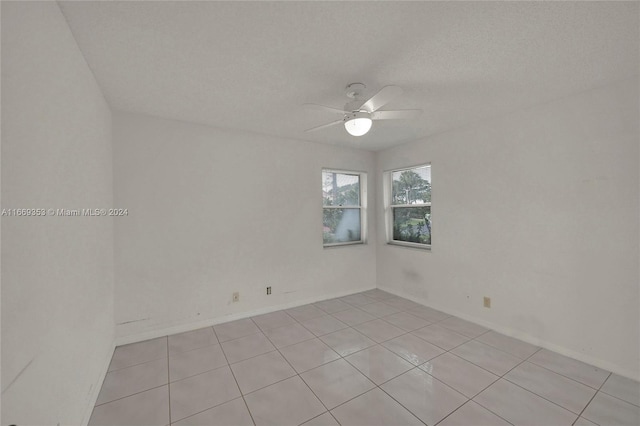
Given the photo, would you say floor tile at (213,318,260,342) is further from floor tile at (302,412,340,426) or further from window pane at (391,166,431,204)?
window pane at (391,166,431,204)

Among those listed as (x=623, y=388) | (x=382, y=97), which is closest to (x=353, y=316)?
(x=623, y=388)

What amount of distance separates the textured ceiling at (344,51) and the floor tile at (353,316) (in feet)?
8.09

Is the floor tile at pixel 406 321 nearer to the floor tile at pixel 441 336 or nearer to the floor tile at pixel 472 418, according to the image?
the floor tile at pixel 441 336

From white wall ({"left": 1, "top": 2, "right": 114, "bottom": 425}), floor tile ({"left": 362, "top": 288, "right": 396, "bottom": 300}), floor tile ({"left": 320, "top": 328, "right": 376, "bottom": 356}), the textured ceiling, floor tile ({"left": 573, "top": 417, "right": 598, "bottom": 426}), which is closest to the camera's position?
white wall ({"left": 1, "top": 2, "right": 114, "bottom": 425})

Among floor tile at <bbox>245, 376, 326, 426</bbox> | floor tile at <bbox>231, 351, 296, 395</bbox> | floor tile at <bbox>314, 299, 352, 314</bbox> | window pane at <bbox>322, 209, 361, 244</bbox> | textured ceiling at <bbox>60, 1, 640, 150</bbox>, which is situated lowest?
floor tile at <bbox>314, 299, 352, 314</bbox>

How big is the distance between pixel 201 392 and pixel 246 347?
67cm

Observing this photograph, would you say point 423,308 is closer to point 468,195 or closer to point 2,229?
point 468,195

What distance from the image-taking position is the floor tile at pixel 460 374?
198 centimetres

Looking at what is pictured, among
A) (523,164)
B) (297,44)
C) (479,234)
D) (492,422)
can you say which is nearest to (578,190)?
(523,164)

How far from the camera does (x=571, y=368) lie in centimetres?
222

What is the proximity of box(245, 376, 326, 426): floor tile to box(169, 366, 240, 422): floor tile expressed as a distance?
0.19 meters

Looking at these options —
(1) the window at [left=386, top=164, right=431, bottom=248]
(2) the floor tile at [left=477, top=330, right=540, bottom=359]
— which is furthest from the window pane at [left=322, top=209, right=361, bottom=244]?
(2) the floor tile at [left=477, top=330, right=540, bottom=359]

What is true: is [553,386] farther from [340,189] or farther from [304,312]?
[340,189]

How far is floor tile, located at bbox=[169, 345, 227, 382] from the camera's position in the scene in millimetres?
2199
